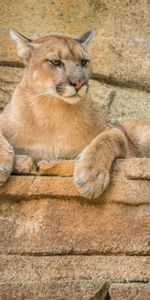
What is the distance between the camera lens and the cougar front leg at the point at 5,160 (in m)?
4.11

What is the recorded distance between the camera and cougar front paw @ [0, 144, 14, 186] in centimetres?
411

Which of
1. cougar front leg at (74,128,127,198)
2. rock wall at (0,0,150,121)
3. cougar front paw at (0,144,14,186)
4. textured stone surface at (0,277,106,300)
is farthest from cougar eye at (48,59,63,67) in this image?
textured stone surface at (0,277,106,300)

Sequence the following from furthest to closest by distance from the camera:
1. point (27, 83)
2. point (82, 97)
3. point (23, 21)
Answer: point (23, 21) → point (27, 83) → point (82, 97)

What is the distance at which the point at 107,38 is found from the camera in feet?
20.8

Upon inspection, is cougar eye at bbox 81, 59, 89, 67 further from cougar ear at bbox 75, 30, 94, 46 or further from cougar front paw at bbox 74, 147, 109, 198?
cougar front paw at bbox 74, 147, 109, 198

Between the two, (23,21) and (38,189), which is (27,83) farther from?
(23,21)

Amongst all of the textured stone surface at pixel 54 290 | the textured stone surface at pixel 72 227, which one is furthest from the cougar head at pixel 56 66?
the textured stone surface at pixel 54 290

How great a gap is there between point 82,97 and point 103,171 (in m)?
0.66

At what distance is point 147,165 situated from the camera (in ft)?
13.6

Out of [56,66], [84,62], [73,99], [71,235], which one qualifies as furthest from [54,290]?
[84,62]

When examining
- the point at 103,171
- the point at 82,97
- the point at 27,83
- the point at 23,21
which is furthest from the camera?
the point at 23,21

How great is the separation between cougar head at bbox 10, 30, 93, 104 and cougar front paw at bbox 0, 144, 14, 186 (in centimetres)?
54

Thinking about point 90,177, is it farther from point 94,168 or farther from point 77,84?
point 77,84

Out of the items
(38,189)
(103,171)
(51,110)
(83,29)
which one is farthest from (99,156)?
(83,29)
